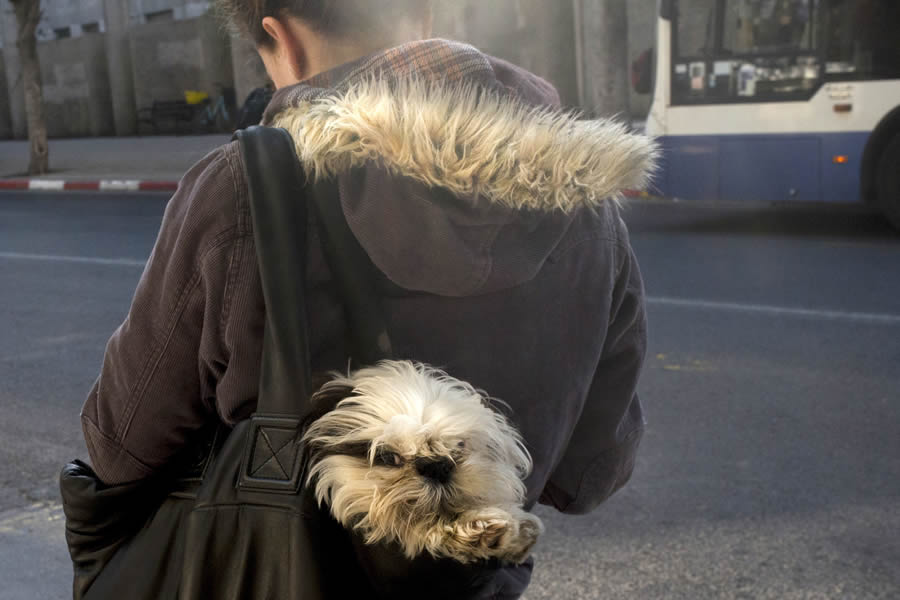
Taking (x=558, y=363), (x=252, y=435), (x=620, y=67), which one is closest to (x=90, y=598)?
(x=252, y=435)

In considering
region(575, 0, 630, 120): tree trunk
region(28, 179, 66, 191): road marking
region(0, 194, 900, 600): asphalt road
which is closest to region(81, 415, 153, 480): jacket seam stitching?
region(0, 194, 900, 600): asphalt road

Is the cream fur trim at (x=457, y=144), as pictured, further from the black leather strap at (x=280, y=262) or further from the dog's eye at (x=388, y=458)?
the dog's eye at (x=388, y=458)

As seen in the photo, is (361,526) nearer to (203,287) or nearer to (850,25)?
(203,287)

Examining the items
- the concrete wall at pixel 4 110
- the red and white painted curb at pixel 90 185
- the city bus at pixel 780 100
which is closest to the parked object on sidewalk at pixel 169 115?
the concrete wall at pixel 4 110

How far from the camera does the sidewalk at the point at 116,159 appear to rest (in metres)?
18.9

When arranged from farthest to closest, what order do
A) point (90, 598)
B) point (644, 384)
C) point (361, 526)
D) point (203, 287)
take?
point (644, 384), point (90, 598), point (203, 287), point (361, 526)

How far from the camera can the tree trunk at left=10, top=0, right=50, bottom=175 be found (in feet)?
61.7

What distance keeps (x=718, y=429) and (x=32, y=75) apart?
1774 cm

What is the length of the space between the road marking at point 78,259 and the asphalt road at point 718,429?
13cm

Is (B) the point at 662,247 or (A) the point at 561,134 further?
(B) the point at 662,247

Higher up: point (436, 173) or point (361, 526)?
point (436, 173)

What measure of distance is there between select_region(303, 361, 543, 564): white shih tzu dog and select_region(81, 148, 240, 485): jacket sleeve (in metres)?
0.20

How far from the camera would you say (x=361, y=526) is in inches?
43.4

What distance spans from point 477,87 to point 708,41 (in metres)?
9.96
